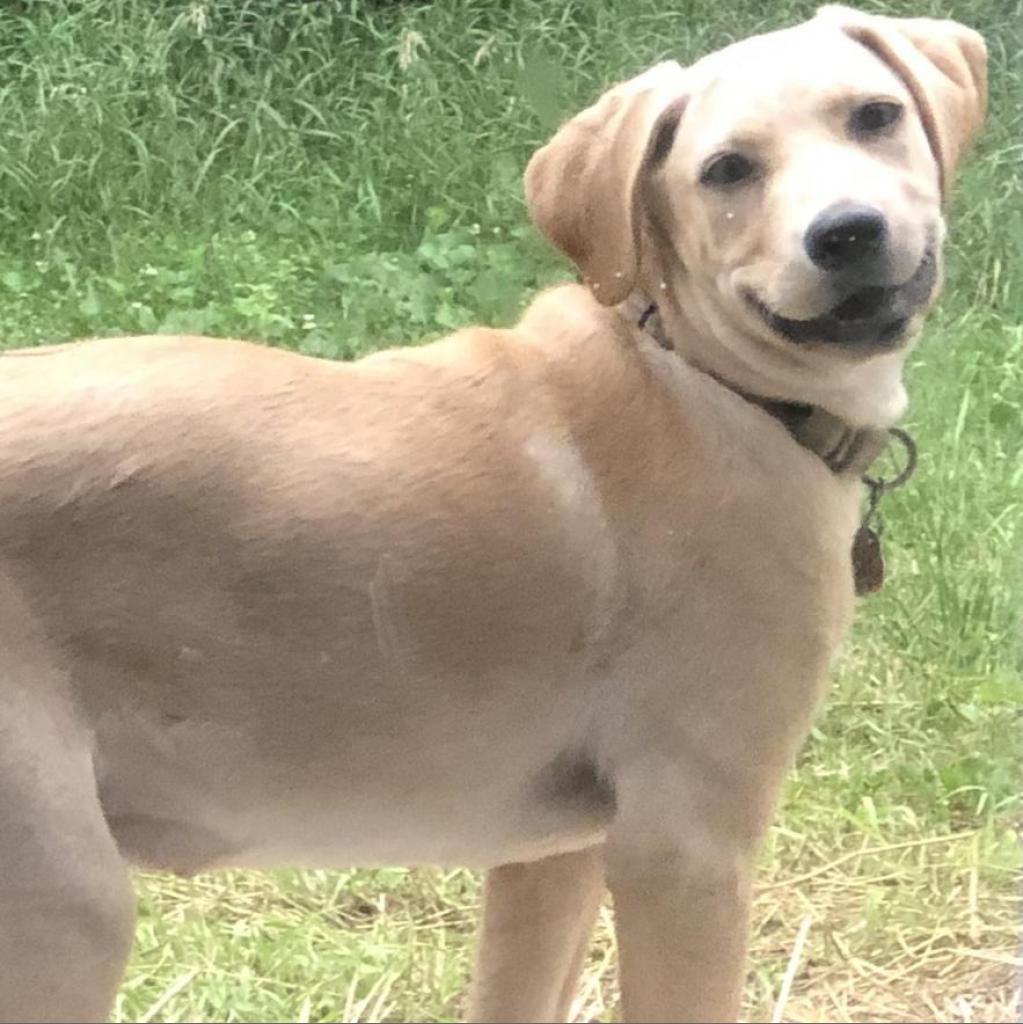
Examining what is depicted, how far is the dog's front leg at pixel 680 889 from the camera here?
36.8 inches

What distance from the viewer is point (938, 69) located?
0.96 meters

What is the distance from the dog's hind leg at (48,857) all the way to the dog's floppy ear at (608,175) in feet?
1.17

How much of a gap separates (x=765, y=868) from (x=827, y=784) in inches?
3.9

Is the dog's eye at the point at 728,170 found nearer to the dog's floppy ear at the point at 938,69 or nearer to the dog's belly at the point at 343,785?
the dog's floppy ear at the point at 938,69

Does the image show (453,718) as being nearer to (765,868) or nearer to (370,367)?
(370,367)

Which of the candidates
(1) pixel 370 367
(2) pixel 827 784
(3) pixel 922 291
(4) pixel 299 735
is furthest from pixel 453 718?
(2) pixel 827 784

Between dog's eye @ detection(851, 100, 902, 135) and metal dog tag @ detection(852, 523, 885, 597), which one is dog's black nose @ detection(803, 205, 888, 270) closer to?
dog's eye @ detection(851, 100, 902, 135)

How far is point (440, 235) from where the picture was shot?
1.20 metres

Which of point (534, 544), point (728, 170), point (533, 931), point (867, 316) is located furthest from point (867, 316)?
point (533, 931)

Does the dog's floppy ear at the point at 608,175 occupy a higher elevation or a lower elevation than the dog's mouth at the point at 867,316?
higher

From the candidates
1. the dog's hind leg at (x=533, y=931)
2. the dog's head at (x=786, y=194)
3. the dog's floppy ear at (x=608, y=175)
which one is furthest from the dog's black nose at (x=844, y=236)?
the dog's hind leg at (x=533, y=931)

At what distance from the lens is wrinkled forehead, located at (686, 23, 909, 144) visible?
909mm

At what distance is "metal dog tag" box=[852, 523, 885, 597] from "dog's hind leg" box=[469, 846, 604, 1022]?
24 centimetres

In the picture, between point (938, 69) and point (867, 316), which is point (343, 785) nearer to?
point (867, 316)
